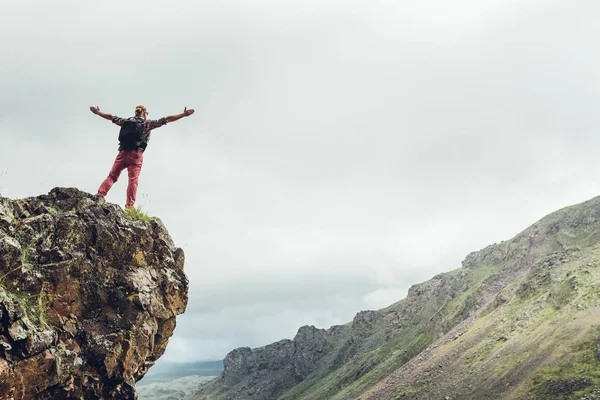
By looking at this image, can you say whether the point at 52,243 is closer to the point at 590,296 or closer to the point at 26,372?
the point at 26,372

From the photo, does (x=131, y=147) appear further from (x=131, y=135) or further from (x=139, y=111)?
(x=139, y=111)

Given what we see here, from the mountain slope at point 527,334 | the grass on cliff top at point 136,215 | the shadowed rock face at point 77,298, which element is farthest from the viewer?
the mountain slope at point 527,334

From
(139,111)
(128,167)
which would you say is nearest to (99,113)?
(139,111)

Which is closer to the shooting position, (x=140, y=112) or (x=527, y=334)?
(x=140, y=112)

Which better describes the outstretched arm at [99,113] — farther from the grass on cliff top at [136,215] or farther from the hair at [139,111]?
the grass on cliff top at [136,215]

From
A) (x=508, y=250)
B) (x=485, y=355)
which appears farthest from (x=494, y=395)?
(x=508, y=250)

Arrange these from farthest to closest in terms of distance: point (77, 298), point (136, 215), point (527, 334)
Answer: point (527, 334) < point (136, 215) < point (77, 298)

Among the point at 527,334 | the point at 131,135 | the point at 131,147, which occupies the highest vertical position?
the point at 131,135

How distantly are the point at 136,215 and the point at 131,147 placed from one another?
333 centimetres

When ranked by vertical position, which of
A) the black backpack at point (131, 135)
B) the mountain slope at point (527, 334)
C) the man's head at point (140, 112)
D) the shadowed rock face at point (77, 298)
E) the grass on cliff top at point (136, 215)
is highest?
the man's head at point (140, 112)

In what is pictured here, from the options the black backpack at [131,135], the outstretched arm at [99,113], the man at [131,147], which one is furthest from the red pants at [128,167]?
the outstretched arm at [99,113]

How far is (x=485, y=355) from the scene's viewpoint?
100562 mm

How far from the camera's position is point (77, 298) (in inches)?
699

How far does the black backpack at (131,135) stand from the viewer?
21.9 meters
